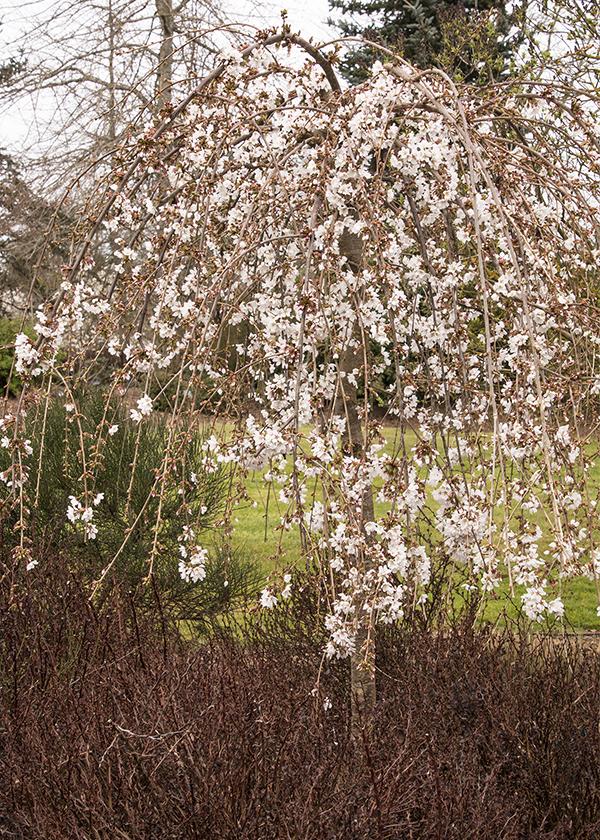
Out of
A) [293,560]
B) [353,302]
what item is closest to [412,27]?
[293,560]

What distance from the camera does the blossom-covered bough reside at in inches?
106

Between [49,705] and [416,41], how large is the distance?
33.5 feet

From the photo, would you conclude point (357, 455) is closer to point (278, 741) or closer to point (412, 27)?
point (278, 741)

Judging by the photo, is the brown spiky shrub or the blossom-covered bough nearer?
the brown spiky shrub

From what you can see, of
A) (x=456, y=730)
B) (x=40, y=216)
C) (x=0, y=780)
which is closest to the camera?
(x=0, y=780)

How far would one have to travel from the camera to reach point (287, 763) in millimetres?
2459

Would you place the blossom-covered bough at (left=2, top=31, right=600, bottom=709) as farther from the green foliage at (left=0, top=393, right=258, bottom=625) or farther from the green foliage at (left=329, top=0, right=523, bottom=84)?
the green foliage at (left=329, top=0, right=523, bottom=84)

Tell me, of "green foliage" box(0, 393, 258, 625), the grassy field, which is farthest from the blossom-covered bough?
"green foliage" box(0, 393, 258, 625)

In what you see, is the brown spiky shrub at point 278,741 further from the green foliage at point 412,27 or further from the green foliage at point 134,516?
the green foliage at point 412,27

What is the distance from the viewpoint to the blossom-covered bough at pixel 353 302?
2689 millimetres

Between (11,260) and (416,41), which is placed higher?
(416,41)

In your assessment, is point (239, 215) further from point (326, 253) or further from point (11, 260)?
point (11, 260)

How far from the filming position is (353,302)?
3.03 meters

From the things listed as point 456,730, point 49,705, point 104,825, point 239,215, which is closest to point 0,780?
point 49,705
